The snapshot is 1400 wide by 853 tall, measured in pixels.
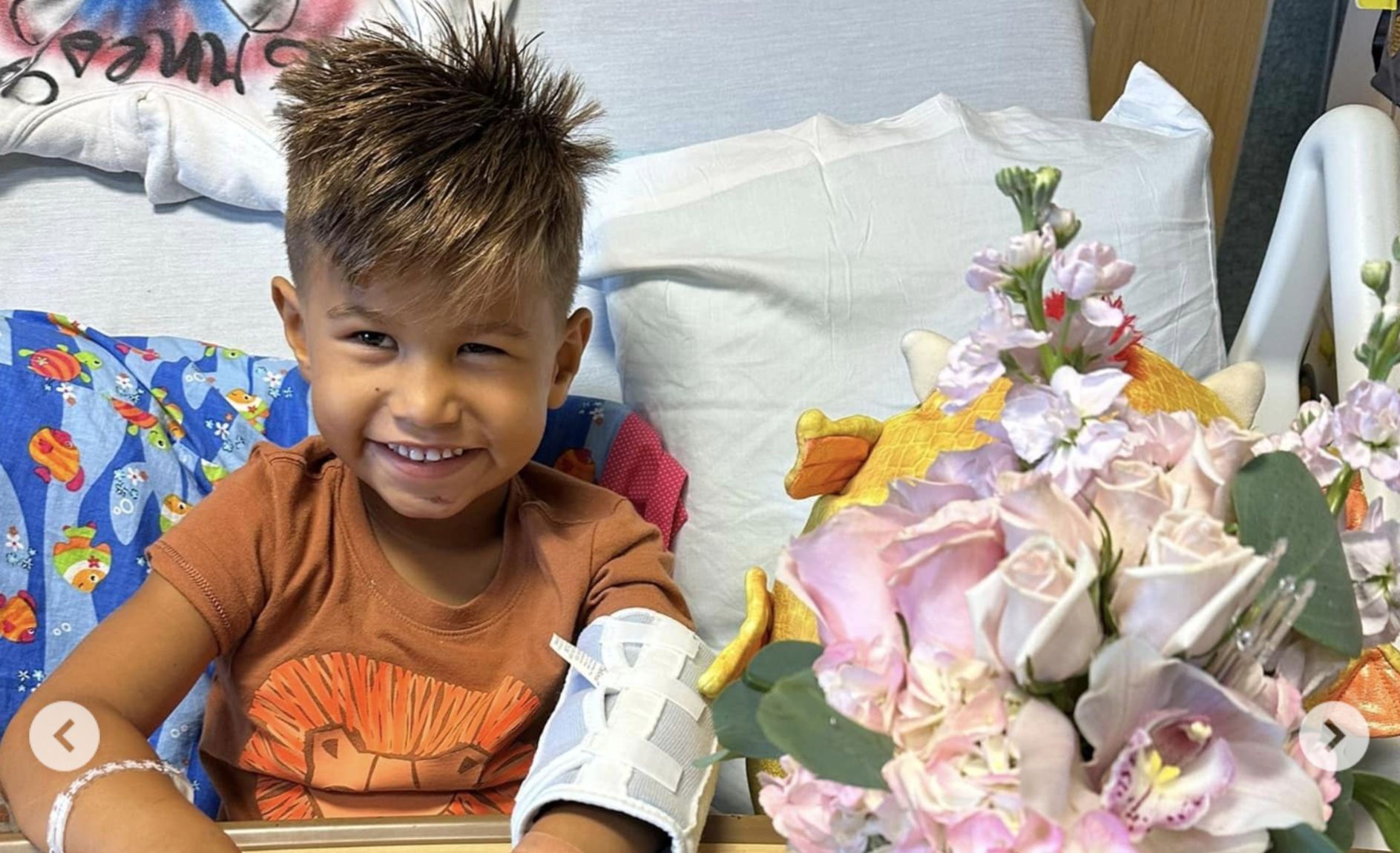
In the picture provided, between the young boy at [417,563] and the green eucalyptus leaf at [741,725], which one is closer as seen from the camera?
the green eucalyptus leaf at [741,725]

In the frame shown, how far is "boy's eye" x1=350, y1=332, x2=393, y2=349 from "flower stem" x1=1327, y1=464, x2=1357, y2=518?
601 millimetres

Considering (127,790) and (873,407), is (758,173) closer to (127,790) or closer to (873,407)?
(873,407)

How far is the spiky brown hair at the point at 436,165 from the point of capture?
2.70 feet

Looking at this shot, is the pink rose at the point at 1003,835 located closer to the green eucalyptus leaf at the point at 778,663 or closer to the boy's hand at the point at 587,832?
the green eucalyptus leaf at the point at 778,663

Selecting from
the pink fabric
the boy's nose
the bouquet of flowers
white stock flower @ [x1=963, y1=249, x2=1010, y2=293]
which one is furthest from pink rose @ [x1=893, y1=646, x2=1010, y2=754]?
the pink fabric

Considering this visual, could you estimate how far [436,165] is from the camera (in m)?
0.84

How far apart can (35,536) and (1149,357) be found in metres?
0.87

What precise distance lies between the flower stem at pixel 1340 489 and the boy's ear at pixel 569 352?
61cm

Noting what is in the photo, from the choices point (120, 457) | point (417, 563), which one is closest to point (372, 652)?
point (417, 563)

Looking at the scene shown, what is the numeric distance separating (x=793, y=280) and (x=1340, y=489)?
2.40ft

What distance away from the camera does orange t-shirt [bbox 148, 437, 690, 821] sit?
925mm

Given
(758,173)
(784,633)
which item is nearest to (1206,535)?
(784,633)

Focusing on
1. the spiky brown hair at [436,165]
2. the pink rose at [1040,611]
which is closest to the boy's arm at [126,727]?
the spiky brown hair at [436,165]

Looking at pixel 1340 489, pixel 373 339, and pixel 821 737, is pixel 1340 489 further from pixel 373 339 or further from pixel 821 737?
pixel 373 339
